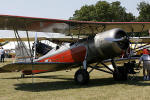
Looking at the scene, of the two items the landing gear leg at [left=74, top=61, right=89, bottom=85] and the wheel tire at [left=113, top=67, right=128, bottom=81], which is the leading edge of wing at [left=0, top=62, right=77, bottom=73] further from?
the wheel tire at [left=113, top=67, right=128, bottom=81]

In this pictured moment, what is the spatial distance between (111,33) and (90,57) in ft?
4.31

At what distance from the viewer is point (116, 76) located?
29.9 feet

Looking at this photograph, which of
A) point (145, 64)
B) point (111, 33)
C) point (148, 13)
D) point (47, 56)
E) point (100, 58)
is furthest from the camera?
point (148, 13)

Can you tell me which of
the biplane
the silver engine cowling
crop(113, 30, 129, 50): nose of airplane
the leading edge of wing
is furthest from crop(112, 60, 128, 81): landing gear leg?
the leading edge of wing

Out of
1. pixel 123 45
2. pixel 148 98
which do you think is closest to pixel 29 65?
pixel 123 45

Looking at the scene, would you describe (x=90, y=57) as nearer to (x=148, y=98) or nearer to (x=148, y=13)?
(x=148, y=98)

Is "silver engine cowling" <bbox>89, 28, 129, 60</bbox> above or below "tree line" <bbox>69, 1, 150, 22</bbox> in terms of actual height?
below

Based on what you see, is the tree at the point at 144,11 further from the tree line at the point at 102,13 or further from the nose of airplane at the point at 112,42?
the nose of airplane at the point at 112,42

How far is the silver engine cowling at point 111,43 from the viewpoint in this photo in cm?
757

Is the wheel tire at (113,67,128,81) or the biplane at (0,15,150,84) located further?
the wheel tire at (113,67,128,81)

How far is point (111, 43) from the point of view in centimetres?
758

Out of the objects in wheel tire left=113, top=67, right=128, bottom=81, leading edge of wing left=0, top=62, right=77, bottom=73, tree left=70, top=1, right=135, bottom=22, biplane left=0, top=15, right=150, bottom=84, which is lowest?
wheel tire left=113, top=67, right=128, bottom=81

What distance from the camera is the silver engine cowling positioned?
24.8 feet

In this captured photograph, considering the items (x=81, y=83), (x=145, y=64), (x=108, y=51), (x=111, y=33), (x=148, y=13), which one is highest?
(x=148, y=13)
